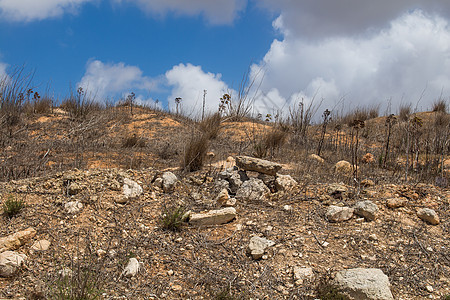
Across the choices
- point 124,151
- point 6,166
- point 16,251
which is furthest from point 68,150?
point 16,251

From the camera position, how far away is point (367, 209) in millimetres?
3410

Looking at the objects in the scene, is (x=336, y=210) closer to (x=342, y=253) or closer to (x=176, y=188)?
(x=342, y=253)

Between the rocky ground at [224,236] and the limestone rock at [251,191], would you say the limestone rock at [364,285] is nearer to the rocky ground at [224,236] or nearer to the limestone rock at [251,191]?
the rocky ground at [224,236]

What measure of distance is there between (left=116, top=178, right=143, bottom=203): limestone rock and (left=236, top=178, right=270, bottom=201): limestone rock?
1174 millimetres

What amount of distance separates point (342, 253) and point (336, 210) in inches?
24.5

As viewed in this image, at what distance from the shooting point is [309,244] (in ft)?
10.1

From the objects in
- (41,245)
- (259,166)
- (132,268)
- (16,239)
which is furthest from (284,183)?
(16,239)

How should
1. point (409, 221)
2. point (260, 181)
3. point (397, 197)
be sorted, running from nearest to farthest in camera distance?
point (409, 221), point (397, 197), point (260, 181)

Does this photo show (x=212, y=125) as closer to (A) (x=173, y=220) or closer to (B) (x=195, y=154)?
(B) (x=195, y=154)

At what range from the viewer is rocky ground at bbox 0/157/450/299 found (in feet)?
8.38

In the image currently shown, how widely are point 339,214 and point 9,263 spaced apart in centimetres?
299

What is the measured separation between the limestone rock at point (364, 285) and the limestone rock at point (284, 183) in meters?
1.68

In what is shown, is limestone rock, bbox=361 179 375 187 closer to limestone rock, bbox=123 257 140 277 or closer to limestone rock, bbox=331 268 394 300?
limestone rock, bbox=331 268 394 300

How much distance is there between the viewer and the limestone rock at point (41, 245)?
289 centimetres
